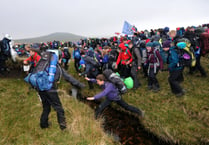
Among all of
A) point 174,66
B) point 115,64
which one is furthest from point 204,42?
point 115,64

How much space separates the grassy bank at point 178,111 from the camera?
379 centimetres

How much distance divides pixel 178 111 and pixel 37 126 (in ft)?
15.9

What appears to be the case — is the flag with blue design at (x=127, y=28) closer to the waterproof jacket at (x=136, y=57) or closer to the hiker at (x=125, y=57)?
the hiker at (x=125, y=57)

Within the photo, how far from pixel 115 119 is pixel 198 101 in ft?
10.6

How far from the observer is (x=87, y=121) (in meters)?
4.44

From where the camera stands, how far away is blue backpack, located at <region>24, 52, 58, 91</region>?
10.4 feet

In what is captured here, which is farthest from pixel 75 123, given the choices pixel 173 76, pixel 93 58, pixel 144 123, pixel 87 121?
pixel 173 76

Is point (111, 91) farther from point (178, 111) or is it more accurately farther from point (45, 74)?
point (178, 111)

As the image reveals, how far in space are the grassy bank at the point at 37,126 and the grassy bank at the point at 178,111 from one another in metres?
1.75

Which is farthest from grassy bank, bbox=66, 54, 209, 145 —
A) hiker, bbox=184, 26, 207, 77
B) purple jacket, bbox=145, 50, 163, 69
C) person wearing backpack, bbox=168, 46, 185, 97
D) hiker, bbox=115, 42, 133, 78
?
purple jacket, bbox=145, 50, 163, 69

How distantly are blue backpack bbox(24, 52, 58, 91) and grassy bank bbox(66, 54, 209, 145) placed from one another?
133 inches

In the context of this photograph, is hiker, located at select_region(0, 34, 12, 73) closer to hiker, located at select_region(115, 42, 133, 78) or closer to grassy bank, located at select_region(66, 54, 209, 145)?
hiker, located at select_region(115, 42, 133, 78)

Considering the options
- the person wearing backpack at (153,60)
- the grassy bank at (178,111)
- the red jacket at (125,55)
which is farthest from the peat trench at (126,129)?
the red jacket at (125,55)

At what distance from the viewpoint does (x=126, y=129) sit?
4.48 m
